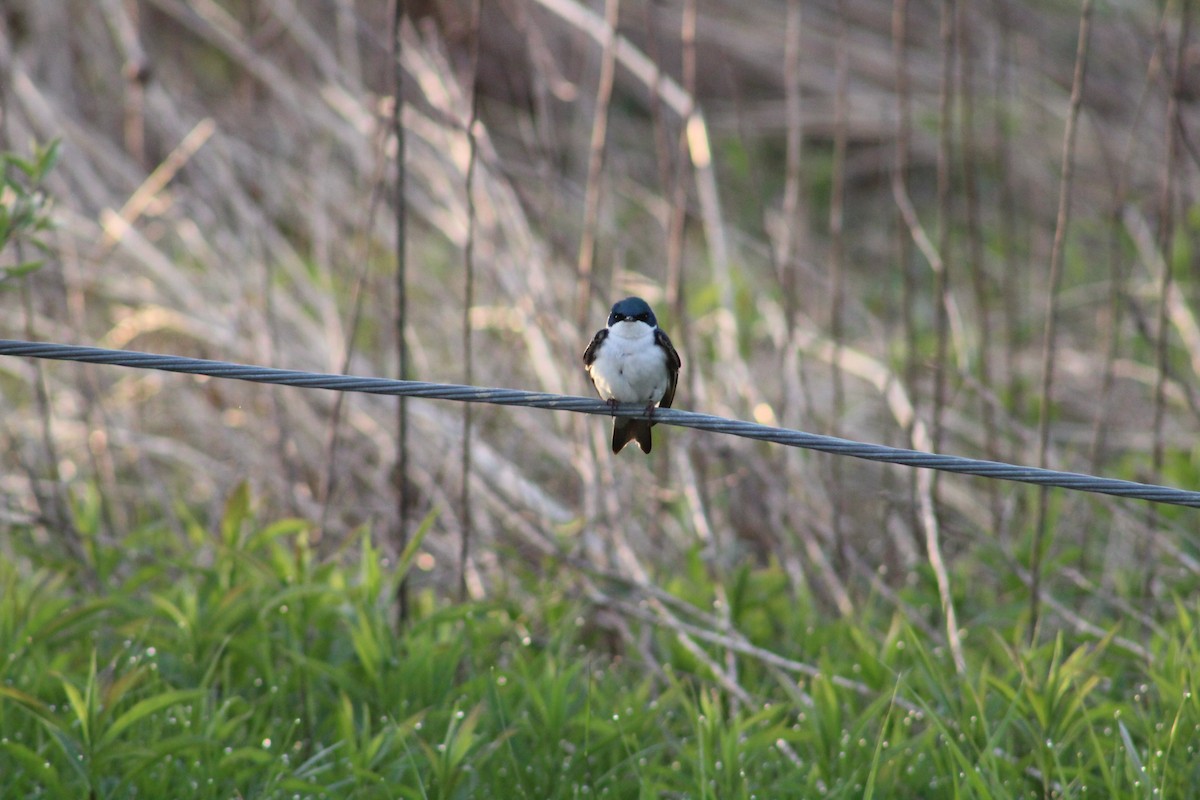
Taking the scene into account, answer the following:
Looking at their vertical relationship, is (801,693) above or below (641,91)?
below

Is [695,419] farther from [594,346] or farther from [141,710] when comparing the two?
[141,710]


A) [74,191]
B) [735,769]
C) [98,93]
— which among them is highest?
[98,93]

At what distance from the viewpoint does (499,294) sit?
602 centimetres

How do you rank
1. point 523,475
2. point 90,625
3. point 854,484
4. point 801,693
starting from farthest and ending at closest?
point 854,484, point 523,475, point 90,625, point 801,693

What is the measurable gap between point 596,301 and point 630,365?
6.00 ft

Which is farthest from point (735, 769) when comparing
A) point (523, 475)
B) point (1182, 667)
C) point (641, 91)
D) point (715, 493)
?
point (641, 91)

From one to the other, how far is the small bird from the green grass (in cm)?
76

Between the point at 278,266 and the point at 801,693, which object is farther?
the point at 278,266

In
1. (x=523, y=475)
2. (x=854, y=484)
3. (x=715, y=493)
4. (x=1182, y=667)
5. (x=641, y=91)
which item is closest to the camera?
(x=1182, y=667)

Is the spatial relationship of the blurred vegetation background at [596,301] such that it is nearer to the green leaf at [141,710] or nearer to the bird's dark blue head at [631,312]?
the bird's dark blue head at [631,312]

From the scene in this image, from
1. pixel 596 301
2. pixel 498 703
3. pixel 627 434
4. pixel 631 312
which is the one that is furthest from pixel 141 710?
pixel 596 301

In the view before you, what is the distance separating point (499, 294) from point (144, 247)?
181cm

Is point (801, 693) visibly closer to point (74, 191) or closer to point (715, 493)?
point (715, 493)

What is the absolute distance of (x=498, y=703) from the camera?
11.3ft
